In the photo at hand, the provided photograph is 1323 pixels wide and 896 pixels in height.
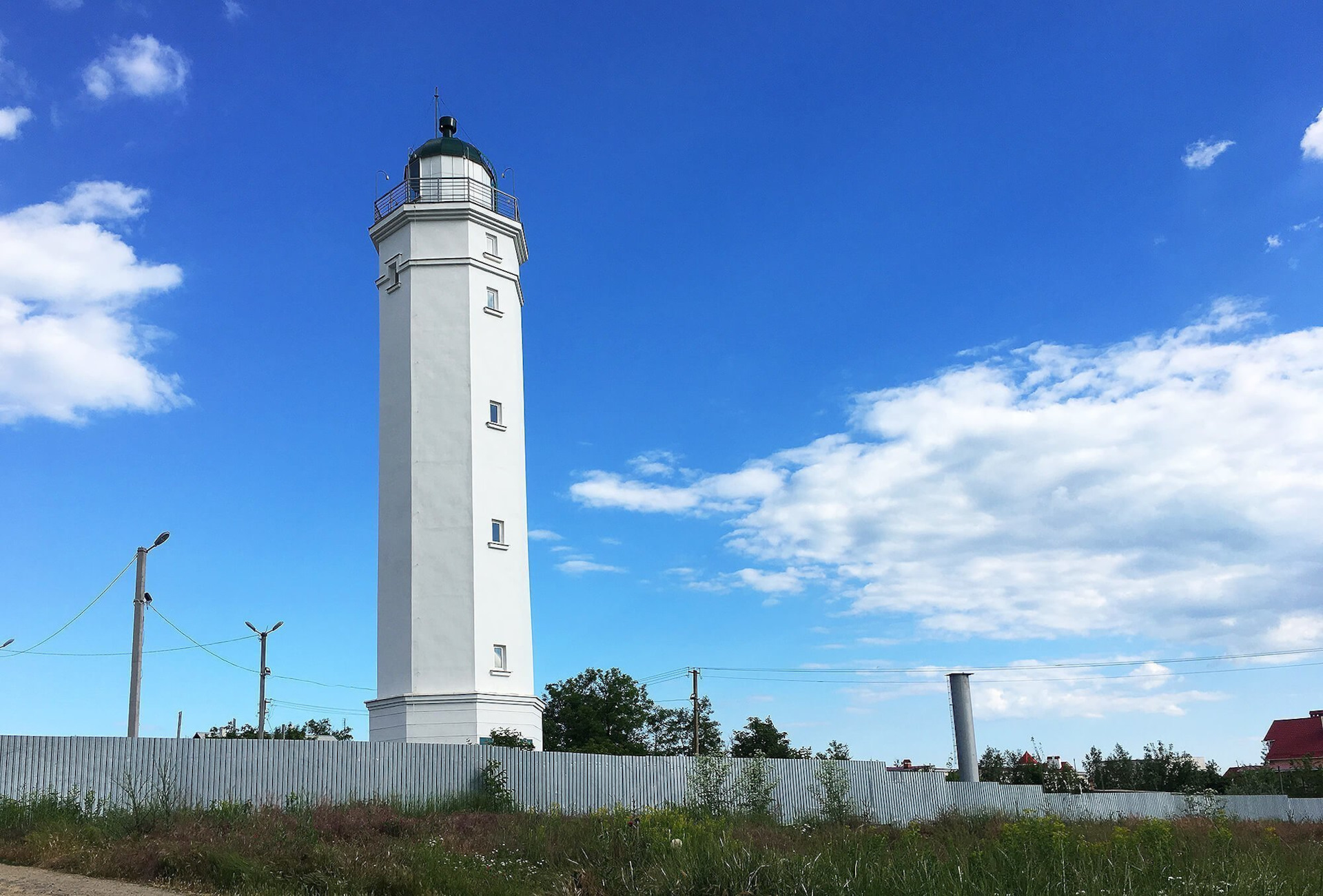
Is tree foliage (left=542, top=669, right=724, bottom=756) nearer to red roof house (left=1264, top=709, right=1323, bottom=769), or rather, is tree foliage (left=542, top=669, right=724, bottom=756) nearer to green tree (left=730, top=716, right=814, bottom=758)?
green tree (left=730, top=716, right=814, bottom=758)

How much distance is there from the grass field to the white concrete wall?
761 centimetres

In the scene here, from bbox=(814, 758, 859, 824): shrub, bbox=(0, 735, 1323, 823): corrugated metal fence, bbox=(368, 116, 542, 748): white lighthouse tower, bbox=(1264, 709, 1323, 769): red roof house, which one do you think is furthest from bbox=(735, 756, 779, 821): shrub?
bbox=(1264, 709, 1323, 769): red roof house

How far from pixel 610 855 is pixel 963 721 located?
74.5ft

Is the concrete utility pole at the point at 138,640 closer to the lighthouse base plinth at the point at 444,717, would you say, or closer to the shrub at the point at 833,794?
the lighthouse base plinth at the point at 444,717

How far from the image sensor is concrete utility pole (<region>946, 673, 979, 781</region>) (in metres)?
30.5

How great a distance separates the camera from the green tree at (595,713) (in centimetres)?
3838

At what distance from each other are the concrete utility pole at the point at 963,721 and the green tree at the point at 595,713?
12324mm

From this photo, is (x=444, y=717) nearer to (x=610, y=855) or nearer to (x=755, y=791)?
(x=755, y=791)

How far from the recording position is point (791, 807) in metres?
23.5

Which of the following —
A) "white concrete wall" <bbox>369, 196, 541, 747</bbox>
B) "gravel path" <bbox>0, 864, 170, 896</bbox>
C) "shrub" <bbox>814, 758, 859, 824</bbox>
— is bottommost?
"shrub" <bbox>814, 758, 859, 824</bbox>

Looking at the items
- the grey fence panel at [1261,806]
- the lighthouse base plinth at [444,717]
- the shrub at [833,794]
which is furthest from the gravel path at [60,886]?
the grey fence panel at [1261,806]

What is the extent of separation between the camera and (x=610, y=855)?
10.5 metres

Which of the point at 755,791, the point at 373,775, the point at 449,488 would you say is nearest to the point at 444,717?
the point at 373,775

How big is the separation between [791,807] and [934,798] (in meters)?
5.65
